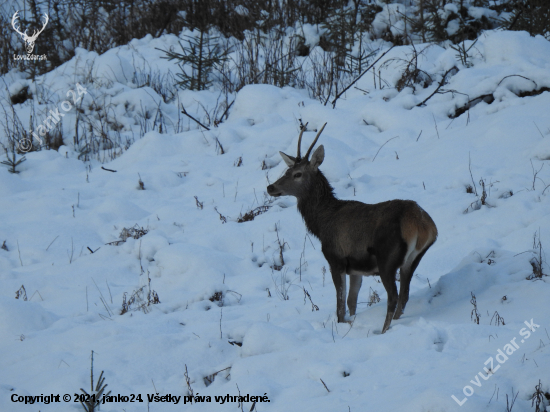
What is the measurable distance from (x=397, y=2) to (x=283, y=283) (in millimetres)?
10455

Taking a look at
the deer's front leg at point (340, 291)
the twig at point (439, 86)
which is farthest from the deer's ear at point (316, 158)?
the twig at point (439, 86)

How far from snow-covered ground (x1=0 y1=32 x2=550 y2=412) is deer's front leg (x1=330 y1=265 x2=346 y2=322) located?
5.8 inches

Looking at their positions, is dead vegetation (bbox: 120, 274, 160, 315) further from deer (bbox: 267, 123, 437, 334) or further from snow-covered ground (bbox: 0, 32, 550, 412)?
deer (bbox: 267, 123, 437, 334)

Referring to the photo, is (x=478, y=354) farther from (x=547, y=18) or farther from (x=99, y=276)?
(x=547, y=18)

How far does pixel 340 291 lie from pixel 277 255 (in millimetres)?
1890

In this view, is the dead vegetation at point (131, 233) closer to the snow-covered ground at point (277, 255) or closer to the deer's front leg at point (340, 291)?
the snow-covered ground at point (277, 255)

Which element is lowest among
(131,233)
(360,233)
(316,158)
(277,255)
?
(131,233)

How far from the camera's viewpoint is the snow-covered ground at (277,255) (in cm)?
359

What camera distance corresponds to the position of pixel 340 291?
4.77m

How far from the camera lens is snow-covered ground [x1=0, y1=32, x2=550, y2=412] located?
11.8 feet

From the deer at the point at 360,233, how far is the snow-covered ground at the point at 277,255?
0.95ft

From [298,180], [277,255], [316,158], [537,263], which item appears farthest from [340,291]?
[277,255]

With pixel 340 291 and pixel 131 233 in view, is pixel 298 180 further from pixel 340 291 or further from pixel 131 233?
pixel 131 233

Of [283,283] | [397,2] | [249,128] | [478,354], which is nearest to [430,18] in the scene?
[397,2]
